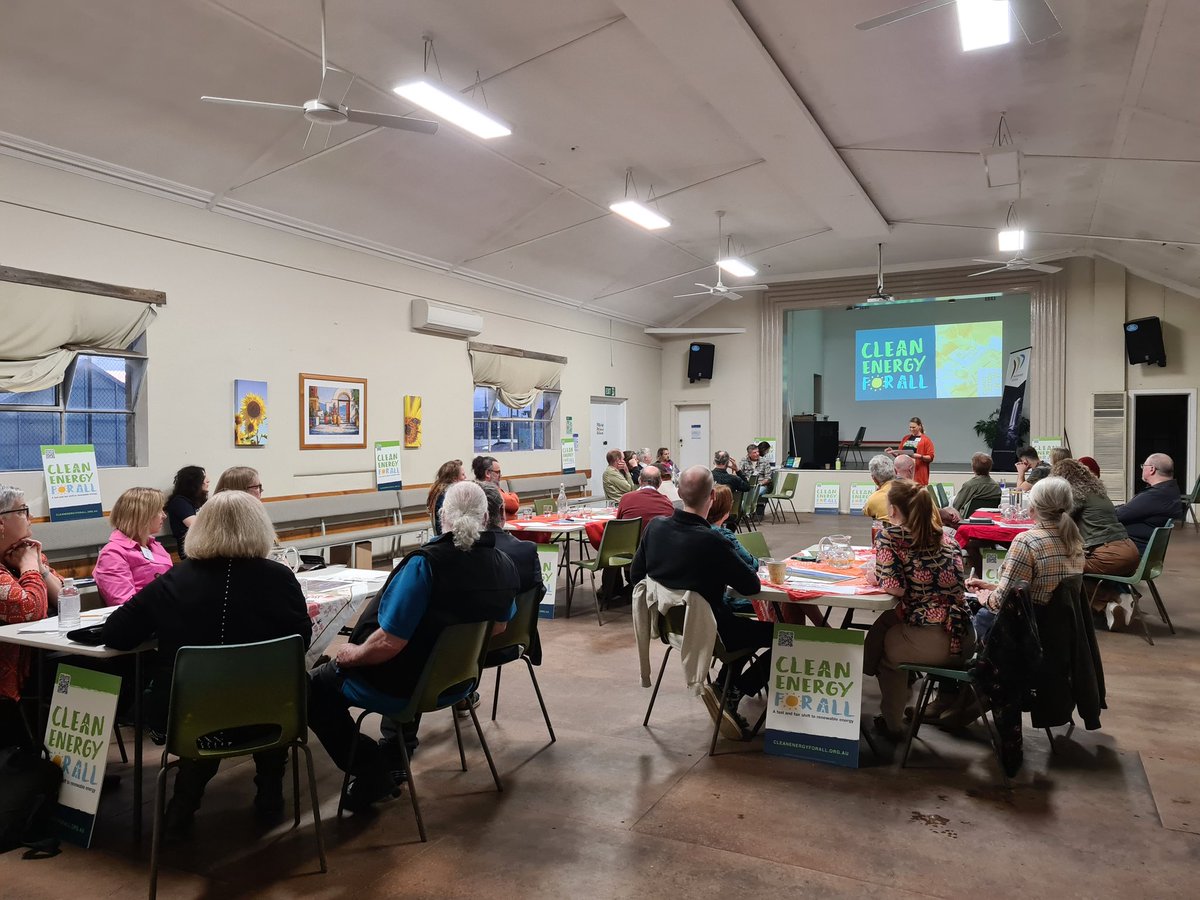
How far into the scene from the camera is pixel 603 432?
13.0 m

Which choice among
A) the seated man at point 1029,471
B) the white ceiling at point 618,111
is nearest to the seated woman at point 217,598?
the white ceiling at point 618,111

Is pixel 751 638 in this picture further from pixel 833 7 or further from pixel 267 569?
pixel 833 7

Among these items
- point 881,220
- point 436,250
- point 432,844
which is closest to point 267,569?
point 432,844

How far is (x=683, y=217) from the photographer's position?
30.9 ft

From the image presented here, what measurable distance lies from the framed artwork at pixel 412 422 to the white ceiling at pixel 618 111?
1.63 meters

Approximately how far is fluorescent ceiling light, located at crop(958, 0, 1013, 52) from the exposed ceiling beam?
123 cm

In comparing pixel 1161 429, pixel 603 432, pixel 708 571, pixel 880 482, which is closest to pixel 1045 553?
pixel 708 571

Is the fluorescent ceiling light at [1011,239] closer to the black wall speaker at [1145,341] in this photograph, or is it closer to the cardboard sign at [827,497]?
the black wall speaker at [1145,341]

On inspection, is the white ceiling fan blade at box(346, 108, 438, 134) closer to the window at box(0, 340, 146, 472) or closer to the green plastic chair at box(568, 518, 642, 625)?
the green plastic chair at box(568, 518, 642, 625)

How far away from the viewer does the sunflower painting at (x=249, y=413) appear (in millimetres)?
6848

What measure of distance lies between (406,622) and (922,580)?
2.02 m

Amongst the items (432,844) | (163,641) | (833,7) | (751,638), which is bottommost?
(432,844)

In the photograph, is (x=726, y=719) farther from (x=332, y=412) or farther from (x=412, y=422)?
(x=412, y=422)

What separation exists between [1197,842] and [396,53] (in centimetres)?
590
